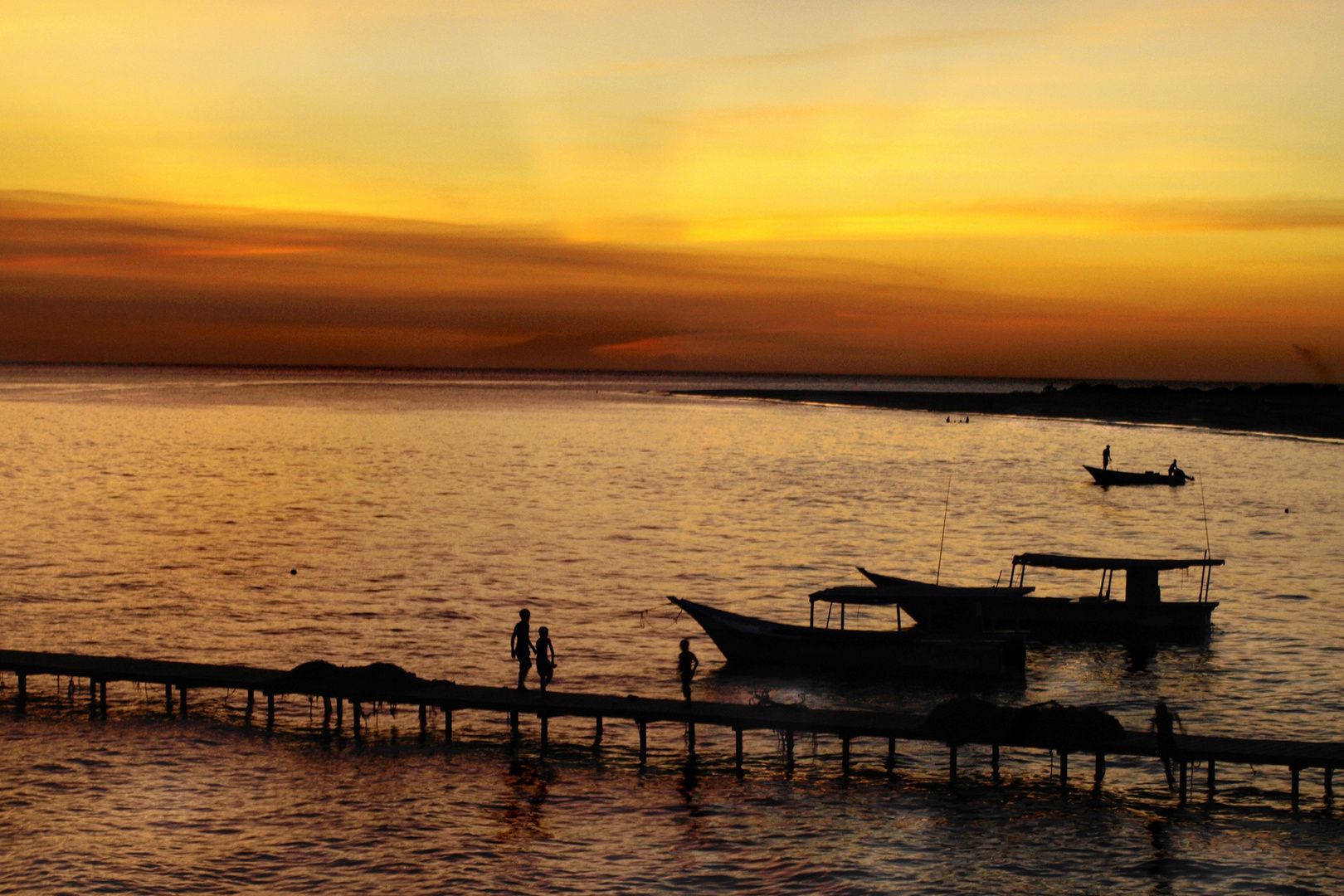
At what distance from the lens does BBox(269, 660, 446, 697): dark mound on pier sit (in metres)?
26.3

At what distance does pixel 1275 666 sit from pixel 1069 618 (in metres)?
6.56

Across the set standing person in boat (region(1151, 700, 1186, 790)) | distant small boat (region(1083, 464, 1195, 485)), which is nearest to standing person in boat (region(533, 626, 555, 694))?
standing person in boat (region(1151, 700, 1186, 790))

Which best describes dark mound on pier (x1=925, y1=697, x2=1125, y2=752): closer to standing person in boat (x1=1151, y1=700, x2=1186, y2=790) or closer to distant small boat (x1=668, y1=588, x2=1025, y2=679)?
standing person in boat (x1=1151, y1=700, x2=1186, y2=790)

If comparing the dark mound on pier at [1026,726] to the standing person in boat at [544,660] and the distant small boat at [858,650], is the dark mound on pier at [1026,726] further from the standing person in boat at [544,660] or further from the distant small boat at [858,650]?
the distant small boat at [858,650]

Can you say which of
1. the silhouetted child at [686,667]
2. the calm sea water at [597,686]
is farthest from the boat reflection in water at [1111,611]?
the silhouetted child at [686,667]

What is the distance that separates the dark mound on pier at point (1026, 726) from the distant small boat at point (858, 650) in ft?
29.5

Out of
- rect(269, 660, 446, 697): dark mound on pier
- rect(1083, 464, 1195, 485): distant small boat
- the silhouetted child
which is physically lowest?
rect(269, 660, 446, 697): dark mound on pier

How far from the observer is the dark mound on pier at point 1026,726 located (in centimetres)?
2289

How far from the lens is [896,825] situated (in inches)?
871

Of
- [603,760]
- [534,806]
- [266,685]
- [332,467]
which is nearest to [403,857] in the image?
[534,806]

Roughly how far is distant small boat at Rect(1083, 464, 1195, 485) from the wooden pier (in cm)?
6247

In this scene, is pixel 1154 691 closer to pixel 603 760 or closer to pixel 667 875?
pixel 603 760

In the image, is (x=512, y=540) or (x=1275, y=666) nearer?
(x=1275, y=666)

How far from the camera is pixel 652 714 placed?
81.5 feet
